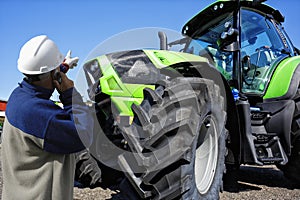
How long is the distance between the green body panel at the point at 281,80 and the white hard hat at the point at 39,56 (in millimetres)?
3535

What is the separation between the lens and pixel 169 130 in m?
2.87

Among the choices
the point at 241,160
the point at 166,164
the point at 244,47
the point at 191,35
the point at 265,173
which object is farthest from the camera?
the point at 265,173

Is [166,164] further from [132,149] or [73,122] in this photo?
[73,122]

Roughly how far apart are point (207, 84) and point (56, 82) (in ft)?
5.52

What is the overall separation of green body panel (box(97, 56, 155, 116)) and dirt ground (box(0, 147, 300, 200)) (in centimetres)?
124

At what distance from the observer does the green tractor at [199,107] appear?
9.41 ft

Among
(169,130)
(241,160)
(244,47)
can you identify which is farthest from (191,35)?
(169,130)

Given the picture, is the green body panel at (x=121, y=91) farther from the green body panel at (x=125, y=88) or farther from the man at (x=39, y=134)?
the man at (x=39, y=134)

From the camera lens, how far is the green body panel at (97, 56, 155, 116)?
3699mm

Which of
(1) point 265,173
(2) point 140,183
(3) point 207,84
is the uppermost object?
(3) point 207,84

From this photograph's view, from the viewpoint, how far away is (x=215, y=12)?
16.8 ft

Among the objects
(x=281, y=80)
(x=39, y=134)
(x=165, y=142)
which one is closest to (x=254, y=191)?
(x=281, y=80)

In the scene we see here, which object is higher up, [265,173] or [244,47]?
[244,47]

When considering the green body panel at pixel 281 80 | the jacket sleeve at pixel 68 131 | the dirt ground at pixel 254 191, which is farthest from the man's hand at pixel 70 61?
the green body panel at pixel 281 80
